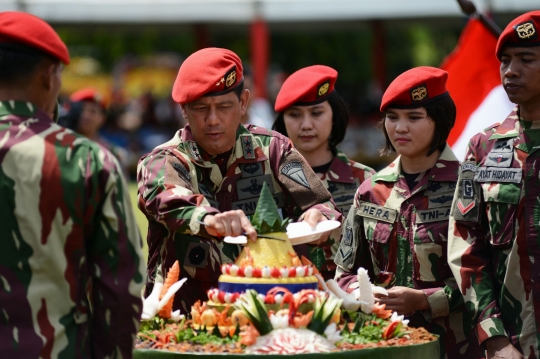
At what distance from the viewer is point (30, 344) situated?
3750mm

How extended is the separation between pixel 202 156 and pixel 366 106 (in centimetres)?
2612

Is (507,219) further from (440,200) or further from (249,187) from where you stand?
(249,187)

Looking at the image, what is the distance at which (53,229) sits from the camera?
3785mm

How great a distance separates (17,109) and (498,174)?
2414 millimetres

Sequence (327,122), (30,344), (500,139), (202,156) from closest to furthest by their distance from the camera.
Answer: (30,344), (500,139), (202,156), (327,122)

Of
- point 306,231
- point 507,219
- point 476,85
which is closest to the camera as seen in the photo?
point 306,231

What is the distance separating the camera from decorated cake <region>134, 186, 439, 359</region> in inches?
166

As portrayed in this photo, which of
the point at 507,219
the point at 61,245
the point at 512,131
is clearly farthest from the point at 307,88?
the point at 61,245

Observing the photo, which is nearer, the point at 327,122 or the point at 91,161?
the point at 91,161

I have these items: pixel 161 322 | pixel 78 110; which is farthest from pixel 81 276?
pixel 78 110

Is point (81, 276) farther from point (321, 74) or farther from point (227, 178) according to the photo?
point (321, 74)

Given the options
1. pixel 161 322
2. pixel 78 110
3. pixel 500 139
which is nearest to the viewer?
pixel 161 322

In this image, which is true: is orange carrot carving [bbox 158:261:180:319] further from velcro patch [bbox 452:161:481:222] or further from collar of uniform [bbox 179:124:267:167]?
velcro patch [bbox 452:161:481:222]

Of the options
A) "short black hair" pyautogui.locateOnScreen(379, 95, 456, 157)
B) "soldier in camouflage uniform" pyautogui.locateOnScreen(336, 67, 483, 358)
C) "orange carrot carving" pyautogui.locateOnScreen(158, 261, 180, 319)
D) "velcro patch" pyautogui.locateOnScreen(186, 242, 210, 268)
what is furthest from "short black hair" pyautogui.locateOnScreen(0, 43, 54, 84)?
"short black hair" pyautogui.locateOnScreen(379, 95, 456, 157)
